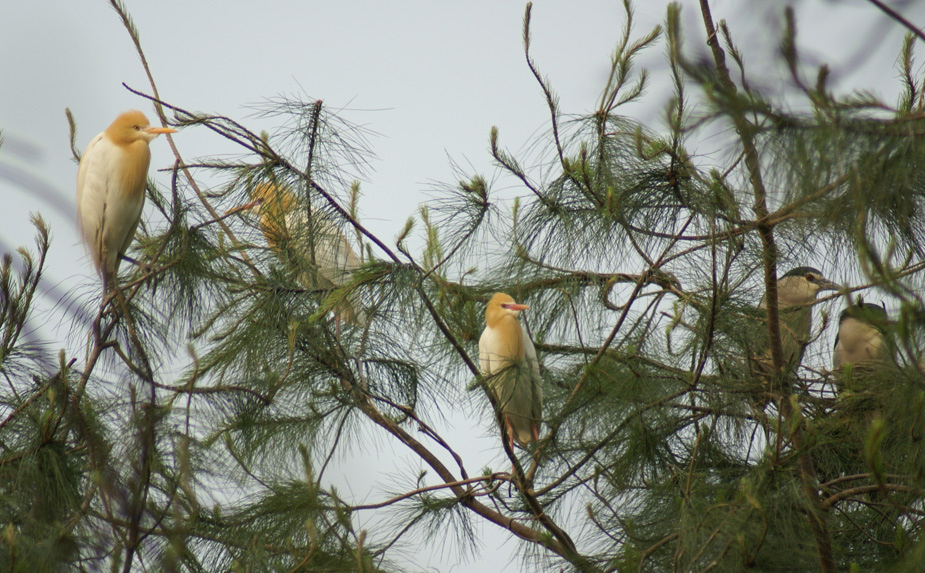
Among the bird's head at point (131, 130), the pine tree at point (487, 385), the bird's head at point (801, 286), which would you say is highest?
the bird's head at point (801, 286)

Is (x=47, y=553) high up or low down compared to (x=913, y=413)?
down

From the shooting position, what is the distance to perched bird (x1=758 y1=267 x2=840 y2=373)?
7.03 feet

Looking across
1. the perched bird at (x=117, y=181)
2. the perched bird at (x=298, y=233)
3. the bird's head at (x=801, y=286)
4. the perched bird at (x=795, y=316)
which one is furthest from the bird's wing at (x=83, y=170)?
the bird's head at (x=801, y=286)

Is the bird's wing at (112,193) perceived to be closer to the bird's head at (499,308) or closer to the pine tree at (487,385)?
the pine tree at (487,385)

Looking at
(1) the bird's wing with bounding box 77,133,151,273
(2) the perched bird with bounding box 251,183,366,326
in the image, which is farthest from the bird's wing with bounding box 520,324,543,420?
(1) the bird's wing with bounding box 77,133,151,273

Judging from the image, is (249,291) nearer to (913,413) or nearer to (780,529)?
(780,529)

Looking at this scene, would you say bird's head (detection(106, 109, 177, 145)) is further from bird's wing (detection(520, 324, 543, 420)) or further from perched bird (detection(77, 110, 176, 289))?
bird's wing (detection(520, 324, 543, 420))

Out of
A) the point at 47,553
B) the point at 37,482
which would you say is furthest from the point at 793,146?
the point at 37,482

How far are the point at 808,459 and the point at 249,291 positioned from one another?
130 centimetres

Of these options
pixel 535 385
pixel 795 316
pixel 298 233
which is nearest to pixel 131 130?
pixel 298 233

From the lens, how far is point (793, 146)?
0.88 metres

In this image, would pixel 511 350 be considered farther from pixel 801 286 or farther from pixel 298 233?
pixel 801 286

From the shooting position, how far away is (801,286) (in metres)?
3.34

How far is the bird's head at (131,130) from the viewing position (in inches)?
79.2
